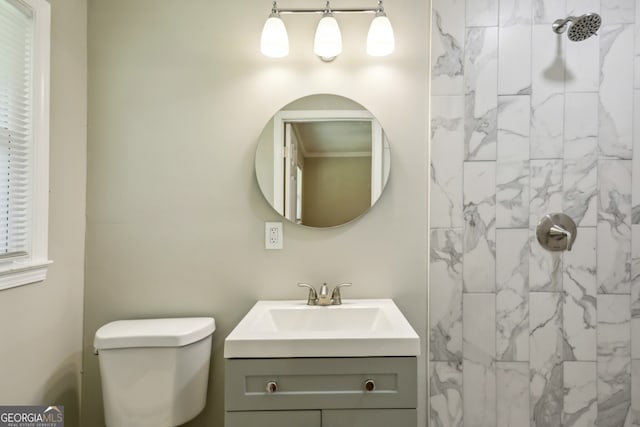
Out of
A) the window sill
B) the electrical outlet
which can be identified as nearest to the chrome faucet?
the electrical outlet

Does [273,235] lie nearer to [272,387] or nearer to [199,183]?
[199,183]

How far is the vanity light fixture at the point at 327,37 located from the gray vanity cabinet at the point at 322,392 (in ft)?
4.06

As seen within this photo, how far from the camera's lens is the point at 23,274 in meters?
1.38

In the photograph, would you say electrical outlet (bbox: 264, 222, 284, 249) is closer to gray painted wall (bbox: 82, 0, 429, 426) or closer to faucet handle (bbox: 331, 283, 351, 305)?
gray painted wall (bbox: 82, 0, 429, 426)

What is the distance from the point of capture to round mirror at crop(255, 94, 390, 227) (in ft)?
5.71


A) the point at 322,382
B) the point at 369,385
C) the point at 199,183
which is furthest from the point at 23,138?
the point at 369,385

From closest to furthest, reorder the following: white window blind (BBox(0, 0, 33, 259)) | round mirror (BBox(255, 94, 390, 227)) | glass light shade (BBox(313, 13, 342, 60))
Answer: white window blind (BBox(0, 0, 33, 259)) < glass light shade (BBox(313, 13, 342, 60)) < round mirror (BBox(255, 94, 390, 227))

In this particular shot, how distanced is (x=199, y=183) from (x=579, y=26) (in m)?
1.72

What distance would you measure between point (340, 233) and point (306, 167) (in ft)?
1.11

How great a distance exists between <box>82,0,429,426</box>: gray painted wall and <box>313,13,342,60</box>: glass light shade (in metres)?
0.12

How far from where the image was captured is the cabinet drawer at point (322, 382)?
1.21 metres

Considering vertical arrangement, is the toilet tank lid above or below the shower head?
below

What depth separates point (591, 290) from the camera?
1.69m

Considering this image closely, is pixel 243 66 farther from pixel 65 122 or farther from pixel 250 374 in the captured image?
pixel 250 374
